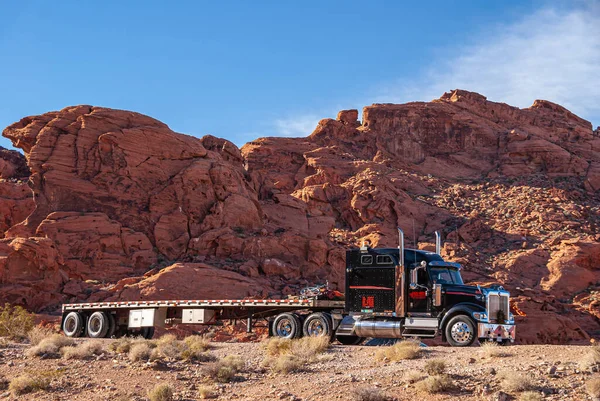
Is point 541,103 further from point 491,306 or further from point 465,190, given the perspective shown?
point 491,306

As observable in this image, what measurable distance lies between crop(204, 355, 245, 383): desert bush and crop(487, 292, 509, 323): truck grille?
7012 millimetres

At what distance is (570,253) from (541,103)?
1789 inches

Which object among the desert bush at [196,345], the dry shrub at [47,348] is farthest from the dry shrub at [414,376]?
the dry shrub at [47,348]

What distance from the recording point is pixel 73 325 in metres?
26.7

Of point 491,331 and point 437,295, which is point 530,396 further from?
point 437,295

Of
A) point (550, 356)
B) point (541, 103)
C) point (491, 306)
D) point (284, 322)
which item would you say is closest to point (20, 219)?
point (284, 322)

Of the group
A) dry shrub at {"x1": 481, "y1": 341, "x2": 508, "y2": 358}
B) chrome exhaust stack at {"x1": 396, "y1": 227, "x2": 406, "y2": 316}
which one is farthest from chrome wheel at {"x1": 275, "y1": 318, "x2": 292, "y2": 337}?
dry shrub at {"x1": 481, "y1": 341, "x2": 508, "y2": 358}

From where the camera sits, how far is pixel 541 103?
297 ft

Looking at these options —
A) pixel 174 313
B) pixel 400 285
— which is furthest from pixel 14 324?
pixel 400 285

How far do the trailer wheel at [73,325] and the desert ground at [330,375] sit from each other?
773 centimetres

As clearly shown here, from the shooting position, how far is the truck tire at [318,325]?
20.7 metres

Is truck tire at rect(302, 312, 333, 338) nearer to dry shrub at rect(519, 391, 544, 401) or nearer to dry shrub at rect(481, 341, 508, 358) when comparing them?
dry shrub at rect(481, 341, 508, 358)

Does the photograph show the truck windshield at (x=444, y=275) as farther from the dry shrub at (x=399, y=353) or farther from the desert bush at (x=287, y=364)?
the desert bush at (x=287, y=364)

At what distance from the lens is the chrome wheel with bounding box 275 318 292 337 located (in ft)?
69.9
